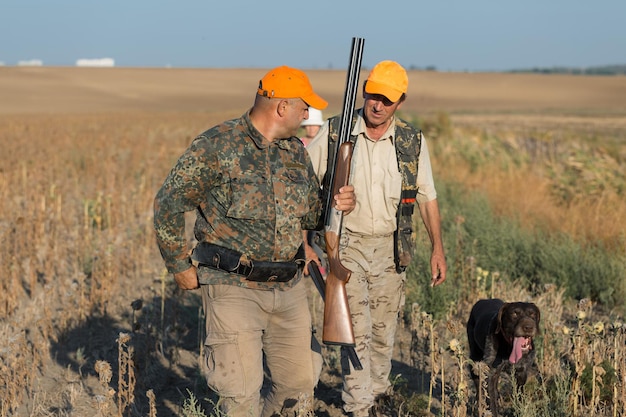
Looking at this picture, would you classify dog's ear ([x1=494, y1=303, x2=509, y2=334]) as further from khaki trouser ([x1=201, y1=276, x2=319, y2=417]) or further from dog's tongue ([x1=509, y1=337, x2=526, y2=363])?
khaki trouser ([x1=201, y1=276, x2=319, y2=417])

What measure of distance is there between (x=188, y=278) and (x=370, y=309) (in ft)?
4.62

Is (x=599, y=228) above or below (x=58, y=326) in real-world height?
above

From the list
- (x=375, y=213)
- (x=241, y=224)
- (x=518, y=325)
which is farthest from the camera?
(x=375, y=213)

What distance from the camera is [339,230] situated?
4.89 meters

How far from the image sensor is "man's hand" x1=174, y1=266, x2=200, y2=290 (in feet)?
14.5

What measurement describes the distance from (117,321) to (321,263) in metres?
3.12

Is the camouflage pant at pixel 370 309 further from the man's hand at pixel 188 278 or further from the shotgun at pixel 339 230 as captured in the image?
the man's hand at pixel 188 278

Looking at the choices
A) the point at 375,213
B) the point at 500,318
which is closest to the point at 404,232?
the point at 375,213

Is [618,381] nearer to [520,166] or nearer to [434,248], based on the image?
[434,248]

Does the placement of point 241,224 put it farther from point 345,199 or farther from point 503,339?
point 503,339

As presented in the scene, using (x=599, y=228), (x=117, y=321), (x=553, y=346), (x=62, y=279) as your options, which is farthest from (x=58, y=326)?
(x=599, y=228)

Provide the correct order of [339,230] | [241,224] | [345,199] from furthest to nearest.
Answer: [339,230], [345,199], [241,224]

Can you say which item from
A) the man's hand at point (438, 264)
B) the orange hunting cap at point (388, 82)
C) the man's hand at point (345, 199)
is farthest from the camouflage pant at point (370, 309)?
the orange hunting cap at point (388, 82)

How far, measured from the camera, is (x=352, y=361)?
5164 mm
